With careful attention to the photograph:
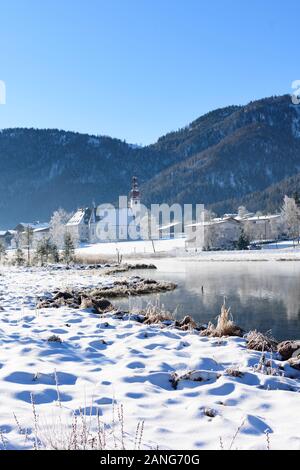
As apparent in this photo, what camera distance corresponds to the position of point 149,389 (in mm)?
6480

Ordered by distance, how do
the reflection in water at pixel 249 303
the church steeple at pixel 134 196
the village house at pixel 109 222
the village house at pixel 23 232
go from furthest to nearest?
the church steeple at pixel 134 196
the village house at pixel 109 222
the village house at pixel 23 232
the reflection in water at pixel 249 303

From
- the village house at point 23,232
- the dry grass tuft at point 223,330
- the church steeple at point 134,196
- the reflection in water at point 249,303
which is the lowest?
the reflection in water at point 249,303

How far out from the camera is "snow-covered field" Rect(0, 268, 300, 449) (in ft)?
16.0

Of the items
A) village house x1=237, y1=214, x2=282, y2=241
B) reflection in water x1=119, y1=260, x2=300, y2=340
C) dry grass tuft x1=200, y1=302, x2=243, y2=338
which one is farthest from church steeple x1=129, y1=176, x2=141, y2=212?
dry grass tuft x1=200, y1=302, x2=243, y2=338

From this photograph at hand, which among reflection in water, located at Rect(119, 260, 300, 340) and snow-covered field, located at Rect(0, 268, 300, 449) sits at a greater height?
snow-covered field, located at Rect(0, 268, 300, 449)

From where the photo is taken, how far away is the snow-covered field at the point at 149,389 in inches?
191

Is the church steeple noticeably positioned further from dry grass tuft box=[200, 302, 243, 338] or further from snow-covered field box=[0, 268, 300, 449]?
snow-covered field box=[0, 268, 300, 449]

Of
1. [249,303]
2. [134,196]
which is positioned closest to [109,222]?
[134,196]

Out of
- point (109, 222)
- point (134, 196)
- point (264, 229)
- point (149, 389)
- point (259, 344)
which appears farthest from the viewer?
point (134, 196)

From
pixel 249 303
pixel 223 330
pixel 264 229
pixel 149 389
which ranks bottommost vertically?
pixel 249 303

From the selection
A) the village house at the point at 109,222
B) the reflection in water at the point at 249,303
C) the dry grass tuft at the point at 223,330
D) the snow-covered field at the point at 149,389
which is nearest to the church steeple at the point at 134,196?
the village house at the point at 109,222

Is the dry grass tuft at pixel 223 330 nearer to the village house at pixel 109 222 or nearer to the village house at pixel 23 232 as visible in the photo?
the village house at pixel 23 232

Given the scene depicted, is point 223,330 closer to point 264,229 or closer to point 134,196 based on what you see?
point 264,229
